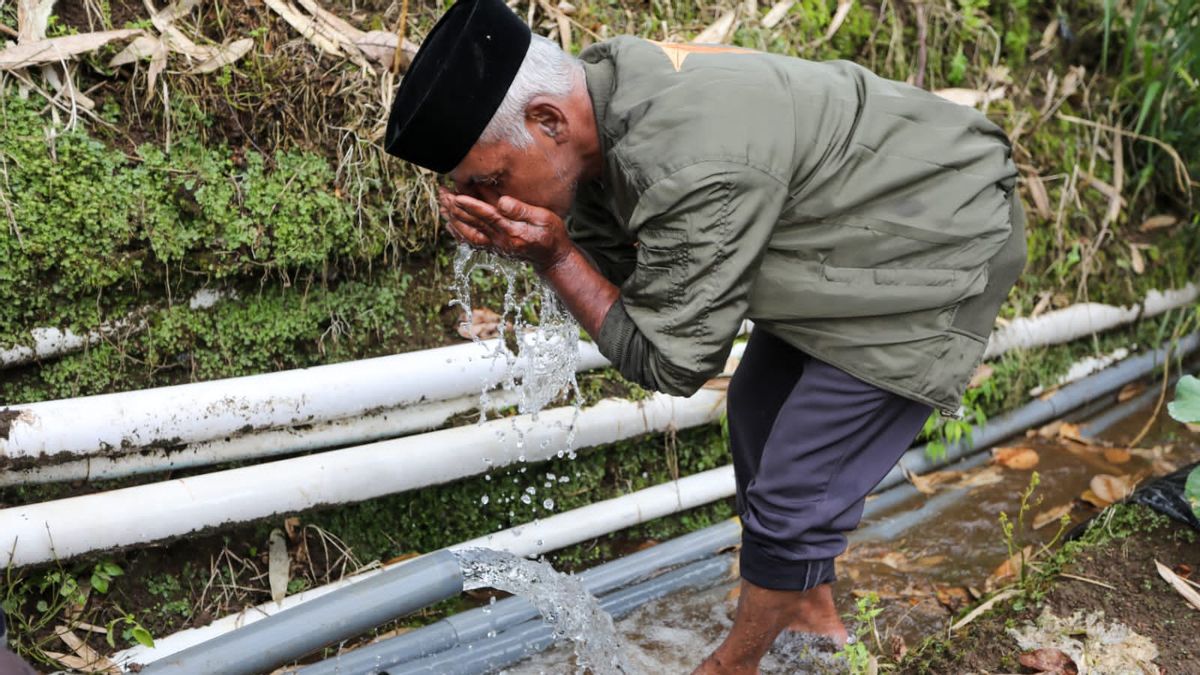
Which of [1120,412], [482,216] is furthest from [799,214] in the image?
[1120,412]

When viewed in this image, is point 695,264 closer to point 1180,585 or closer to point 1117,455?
point 1180,585

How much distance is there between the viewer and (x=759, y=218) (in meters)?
2.11

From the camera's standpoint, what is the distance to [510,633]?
2932mm

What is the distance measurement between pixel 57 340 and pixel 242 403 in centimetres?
55

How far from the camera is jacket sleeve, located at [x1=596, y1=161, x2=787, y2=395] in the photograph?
2.07m

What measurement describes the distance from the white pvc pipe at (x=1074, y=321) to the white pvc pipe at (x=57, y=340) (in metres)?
3.07

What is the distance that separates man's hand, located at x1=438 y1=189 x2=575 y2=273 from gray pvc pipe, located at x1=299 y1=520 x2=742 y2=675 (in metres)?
1.16

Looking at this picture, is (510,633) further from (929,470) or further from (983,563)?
(929,470)

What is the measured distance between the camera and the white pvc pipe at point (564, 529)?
2.83m

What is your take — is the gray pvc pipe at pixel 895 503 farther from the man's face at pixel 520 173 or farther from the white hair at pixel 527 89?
the white hair at pixel 527 89

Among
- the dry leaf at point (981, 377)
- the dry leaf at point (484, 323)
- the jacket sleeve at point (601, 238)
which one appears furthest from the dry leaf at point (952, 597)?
the dry leaf at point (484, 323)

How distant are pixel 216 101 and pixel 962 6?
3.27 meters

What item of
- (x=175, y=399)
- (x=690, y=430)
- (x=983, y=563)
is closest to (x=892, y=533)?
(x=983, y=563)

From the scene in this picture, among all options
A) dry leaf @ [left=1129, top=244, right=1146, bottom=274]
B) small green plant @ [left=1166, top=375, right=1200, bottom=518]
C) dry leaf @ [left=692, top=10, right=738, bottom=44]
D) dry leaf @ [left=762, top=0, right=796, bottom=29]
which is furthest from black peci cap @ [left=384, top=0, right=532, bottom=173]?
dry leaf @ [left=1129, top=244, right=1146, bottom=274]
